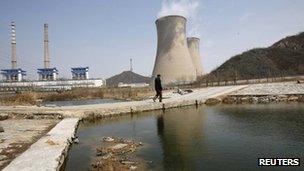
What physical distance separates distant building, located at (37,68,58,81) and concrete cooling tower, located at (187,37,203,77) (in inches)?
1404

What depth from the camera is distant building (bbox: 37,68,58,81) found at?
70931 millimetres

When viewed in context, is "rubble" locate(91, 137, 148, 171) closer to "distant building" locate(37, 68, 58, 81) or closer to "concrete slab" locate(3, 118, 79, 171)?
"concrete slab" locate(3, 118, 79, 171)

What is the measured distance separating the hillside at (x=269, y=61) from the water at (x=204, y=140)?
42.0 m

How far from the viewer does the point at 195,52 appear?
4825 cm

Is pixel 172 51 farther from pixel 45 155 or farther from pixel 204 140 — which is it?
pixel 45 155

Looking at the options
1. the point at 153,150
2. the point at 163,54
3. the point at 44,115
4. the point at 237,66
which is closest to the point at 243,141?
the point at 153,150

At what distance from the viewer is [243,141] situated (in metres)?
7.14

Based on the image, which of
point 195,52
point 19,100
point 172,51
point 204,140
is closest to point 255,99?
point 204,140

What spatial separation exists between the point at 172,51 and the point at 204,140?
86.8 feet

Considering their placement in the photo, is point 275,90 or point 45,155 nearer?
point 45,155

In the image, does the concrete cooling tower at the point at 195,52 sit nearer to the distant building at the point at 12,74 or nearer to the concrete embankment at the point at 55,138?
the concrete embankment at the point at 55,138

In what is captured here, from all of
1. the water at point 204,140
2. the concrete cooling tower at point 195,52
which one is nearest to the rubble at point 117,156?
the water at point 204,140

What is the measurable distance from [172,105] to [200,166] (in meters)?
9.63

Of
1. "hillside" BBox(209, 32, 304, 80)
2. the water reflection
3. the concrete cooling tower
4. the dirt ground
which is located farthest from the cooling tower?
the dirt ground
